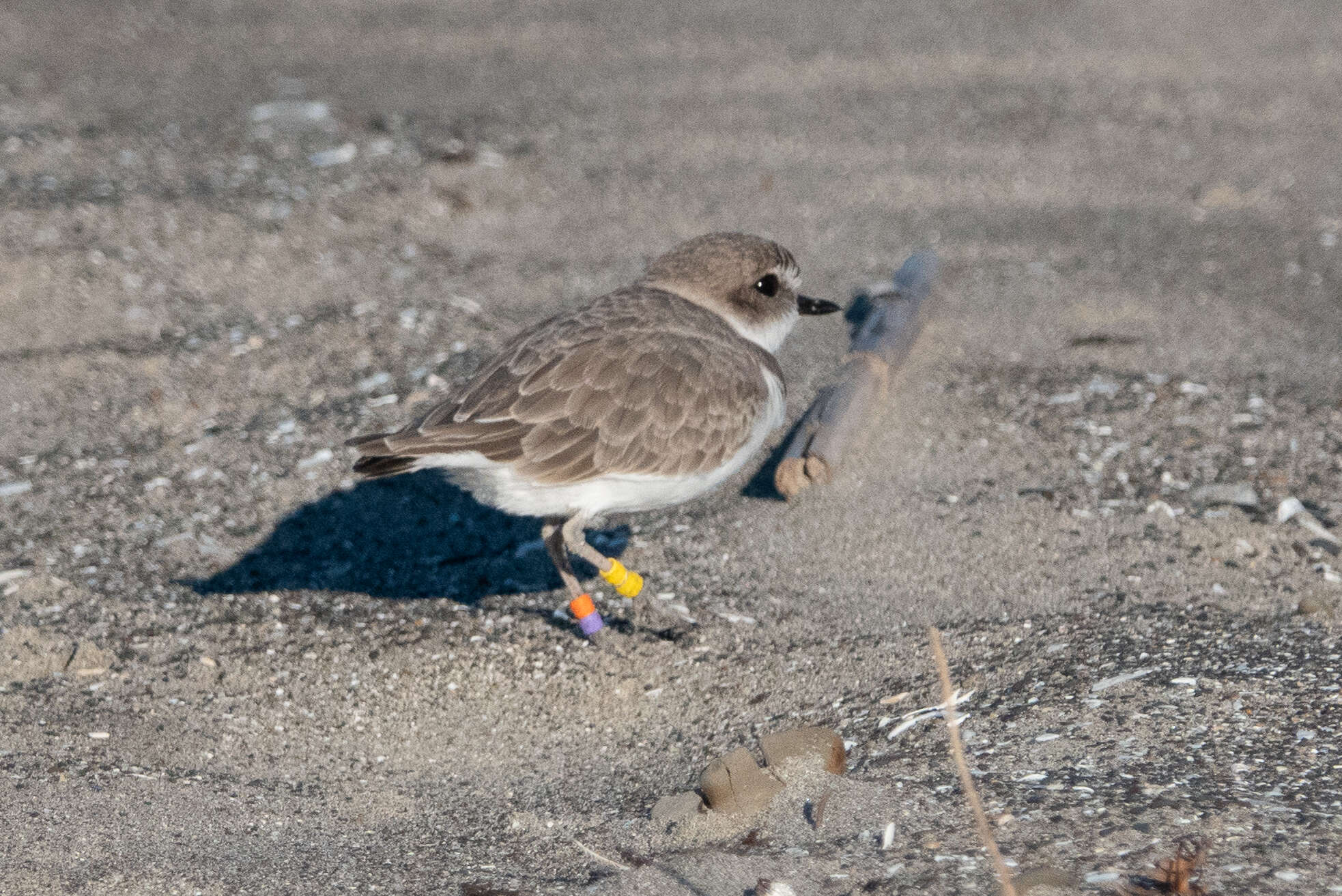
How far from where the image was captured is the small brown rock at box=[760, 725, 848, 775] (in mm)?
3818

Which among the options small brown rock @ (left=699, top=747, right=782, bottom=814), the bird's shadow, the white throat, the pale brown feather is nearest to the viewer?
small brown rock @ (left=699, top=747, right=782, bottom=814)

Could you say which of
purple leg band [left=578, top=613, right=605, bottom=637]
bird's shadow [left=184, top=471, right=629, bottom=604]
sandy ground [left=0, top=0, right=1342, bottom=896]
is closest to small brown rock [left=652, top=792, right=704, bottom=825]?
sandy ground [left=0, top=0, right=1342, bottom=896]

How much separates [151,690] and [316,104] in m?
6.28

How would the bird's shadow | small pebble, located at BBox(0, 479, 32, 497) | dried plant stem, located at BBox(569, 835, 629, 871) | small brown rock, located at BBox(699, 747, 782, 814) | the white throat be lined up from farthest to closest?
small pebble, located at BBox(0, 479, 32, 497), the bird's shadow, the white throat, small brown rock, located at BBox(699, 747, 782, 814), dried plant stem, located at BBox(569, 835, 629, 871)

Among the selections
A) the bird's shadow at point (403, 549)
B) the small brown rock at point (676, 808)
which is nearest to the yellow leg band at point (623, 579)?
the bird's shadow at point (403, 549)

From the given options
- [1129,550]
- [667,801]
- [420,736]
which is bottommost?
[420,736]

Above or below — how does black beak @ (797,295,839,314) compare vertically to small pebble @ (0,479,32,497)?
above

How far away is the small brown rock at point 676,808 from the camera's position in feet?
12.3

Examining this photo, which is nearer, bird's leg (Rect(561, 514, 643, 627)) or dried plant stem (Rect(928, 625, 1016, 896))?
dried plant stem (Rect(928, 625, 1016, 896))

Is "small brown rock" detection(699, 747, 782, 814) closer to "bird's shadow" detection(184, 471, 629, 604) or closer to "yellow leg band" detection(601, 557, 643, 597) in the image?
"yellow leg band" detection(601, 557, 643, 597)

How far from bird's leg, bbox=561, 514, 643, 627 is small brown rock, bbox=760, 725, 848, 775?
0.97 metres

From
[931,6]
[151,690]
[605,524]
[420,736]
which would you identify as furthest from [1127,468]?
[931,6]

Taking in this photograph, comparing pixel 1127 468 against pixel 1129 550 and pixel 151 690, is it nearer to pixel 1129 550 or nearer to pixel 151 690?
pixel 1129 550

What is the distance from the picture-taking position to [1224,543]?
202 inches
